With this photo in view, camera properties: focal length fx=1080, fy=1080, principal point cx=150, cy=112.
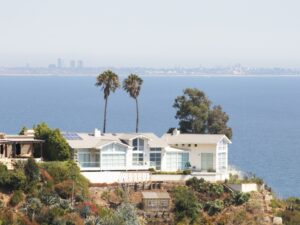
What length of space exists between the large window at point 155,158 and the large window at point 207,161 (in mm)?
3456

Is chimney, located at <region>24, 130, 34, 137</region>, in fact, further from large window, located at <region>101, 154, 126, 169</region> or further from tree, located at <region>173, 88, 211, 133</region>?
tree, located at <region>173, 88, 211, 133</region>

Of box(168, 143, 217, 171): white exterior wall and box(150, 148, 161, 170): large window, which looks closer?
box(150, 148, 161, 170): large window

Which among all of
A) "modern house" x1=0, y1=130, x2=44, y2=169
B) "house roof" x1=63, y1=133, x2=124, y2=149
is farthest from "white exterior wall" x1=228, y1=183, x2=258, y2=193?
"modern house" x1=0, y1=130, x2=44, y2=169

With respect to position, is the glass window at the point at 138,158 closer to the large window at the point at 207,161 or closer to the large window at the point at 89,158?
the large window at the point at 89,158

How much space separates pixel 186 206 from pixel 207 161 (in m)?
A: 8.43

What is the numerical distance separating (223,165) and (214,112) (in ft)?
22.1

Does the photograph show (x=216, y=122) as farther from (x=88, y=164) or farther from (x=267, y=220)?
(x=267, y=220)

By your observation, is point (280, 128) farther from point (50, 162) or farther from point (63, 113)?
point (50, 162)

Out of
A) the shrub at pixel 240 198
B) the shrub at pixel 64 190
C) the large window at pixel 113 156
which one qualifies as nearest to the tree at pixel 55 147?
the large window at pixel 113 156

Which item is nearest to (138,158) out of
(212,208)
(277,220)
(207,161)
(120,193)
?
(207,161)

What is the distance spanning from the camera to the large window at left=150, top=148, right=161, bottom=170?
3182 inches

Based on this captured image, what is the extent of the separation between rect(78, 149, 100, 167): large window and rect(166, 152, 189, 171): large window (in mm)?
5652

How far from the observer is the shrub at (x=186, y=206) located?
73.8 m

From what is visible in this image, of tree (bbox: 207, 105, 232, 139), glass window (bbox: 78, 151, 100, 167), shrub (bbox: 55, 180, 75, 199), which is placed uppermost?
tree (bbox: 207, 105, 232, 139)
